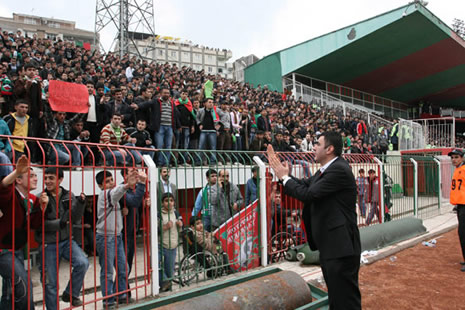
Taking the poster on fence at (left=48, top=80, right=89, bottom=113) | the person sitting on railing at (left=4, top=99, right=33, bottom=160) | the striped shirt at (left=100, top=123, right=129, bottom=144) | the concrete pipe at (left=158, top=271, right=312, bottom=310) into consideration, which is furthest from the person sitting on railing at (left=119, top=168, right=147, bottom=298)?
the poster on fence at (left=48, top=80, right=89, bottom=113)

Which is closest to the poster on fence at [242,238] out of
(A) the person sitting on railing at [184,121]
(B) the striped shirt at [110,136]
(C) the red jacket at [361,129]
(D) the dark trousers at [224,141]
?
(B) the striped shirt at [110,136]

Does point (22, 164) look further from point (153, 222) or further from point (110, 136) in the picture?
point (110, 136)

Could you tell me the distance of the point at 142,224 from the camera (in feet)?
17.2

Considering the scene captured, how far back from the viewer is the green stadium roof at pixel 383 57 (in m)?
21.2

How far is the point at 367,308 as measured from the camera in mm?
4273

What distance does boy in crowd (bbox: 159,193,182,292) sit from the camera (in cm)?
443

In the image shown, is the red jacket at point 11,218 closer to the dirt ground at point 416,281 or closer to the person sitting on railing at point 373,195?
the dirt ground at point 416,281

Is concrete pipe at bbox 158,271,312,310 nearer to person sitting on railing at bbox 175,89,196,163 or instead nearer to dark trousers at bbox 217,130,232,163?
person sitting on railing at bbox 175,89,196,163

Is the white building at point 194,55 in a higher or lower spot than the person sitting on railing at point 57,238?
higher

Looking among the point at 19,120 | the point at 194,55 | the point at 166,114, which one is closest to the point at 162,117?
the point at 166,114

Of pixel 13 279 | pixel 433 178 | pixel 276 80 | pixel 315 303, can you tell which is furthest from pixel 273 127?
pixel 276 80

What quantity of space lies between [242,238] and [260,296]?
6.84 ft

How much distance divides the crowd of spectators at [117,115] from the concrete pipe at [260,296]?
1.73 metres

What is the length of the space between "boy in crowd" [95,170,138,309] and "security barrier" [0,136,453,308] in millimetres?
12
